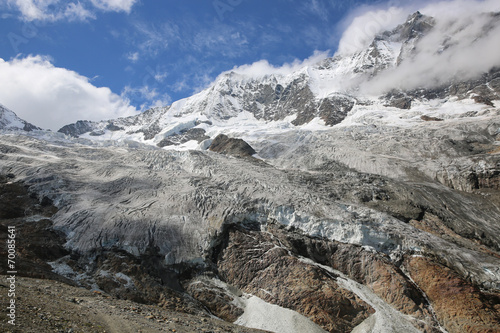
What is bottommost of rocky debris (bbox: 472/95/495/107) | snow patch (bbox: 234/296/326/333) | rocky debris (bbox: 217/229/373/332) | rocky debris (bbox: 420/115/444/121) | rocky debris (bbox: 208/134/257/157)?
snow patch (bbox: 234/296/326/333)

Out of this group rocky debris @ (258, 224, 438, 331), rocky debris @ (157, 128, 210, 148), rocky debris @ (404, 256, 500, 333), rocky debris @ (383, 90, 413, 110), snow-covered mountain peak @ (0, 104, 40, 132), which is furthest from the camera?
snow-covered mountain peak @ (0, 104, 40, 132)

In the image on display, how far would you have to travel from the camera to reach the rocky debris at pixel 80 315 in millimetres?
12352

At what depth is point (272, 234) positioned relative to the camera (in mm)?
32844

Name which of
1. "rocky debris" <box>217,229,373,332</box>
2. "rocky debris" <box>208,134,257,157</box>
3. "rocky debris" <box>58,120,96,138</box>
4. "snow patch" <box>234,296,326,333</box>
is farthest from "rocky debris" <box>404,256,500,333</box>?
"rocky debris" <box>58,120,96,138</box>

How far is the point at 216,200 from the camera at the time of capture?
121 feet

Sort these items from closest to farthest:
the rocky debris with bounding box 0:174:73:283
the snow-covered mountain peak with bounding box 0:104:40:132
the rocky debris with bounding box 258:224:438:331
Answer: the rocky debris with bounding box 0:174:73:283
the rocky debris with bounding box 258:224:438:331
the snow-covered mountain peak with bounding box 0:104:40:132

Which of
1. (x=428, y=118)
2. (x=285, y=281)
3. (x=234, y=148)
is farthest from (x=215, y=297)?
(x=428, y=118)

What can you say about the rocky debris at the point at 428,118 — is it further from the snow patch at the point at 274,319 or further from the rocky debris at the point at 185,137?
the snow patch at the point at 274,319

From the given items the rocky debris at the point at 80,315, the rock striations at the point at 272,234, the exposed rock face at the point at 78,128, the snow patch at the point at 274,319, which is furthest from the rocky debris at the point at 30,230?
the exposed rock face at the point at 78,128

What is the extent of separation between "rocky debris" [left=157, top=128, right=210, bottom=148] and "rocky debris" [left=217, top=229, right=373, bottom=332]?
91.1 meters

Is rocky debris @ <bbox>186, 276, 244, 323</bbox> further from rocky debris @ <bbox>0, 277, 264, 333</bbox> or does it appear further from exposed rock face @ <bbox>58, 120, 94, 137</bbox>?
exposed rock face @ <bbox>58, 120, 94, 137</bbox>

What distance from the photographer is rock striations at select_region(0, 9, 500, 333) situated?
24188 mm

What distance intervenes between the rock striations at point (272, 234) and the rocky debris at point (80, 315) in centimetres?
16

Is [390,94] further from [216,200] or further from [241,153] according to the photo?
[216,200]
